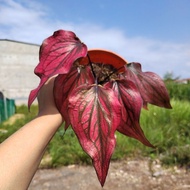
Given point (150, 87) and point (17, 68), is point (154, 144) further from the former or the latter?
point (17, 68)

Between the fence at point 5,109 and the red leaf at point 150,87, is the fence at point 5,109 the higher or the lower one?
the lower one

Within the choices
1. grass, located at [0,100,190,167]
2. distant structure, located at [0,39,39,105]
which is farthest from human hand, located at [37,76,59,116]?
distant structure, located at [0,39,39,105]

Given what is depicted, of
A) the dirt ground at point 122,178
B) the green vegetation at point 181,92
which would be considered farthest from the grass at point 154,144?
the green vegetation at point 181,92

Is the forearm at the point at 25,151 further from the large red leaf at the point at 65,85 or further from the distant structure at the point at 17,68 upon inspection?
the distant structure at the point at 17,68

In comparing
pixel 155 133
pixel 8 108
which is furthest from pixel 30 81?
pixel 155 133

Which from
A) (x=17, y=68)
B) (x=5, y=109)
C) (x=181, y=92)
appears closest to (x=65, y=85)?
(x=181, y=92)

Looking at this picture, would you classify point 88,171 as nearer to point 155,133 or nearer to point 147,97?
point 155,133
